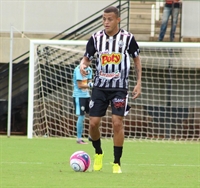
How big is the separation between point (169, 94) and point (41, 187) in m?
12.1

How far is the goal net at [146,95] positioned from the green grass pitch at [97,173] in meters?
4.36

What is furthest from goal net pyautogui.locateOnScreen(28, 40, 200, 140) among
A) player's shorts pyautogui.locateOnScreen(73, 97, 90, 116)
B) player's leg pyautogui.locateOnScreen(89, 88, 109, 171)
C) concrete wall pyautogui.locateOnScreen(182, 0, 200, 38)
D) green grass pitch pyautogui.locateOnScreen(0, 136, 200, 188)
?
player's leg pyautogui.locateOnScreen(89, 88, 109, 171)

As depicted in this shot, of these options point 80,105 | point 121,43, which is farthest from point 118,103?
point 80,105

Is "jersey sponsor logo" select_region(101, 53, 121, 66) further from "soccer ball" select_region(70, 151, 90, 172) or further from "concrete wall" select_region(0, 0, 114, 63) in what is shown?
"concrete wall" select_region(0, 0, 114, 63)

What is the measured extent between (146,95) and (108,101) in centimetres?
1009

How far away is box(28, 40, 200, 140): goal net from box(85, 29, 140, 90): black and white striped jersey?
8.29 m

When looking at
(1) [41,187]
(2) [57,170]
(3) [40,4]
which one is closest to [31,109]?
(3) [40,4]

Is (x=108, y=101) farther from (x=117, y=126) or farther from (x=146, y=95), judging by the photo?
(x=146, y=95)

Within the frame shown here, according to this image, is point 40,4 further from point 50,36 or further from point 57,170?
point 57,170

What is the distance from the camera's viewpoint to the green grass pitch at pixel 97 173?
6.65 metres

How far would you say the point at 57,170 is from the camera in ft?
26.3

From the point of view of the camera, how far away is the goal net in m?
17.0

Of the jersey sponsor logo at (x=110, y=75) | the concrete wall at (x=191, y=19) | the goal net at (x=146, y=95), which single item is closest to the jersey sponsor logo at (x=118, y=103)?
the jersey sponsor logo at (x=110, y=75)

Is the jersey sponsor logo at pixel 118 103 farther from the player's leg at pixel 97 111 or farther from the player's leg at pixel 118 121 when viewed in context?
the player's leg at pixel 97 111
